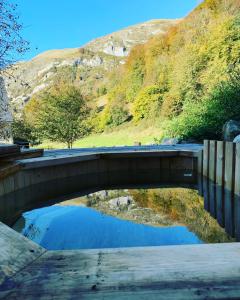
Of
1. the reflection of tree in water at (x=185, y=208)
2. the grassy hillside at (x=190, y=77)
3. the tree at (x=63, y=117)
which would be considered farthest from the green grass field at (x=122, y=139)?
the reflection of tree in water at (x=185, y=208)

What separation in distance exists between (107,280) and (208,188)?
6476 millimetres

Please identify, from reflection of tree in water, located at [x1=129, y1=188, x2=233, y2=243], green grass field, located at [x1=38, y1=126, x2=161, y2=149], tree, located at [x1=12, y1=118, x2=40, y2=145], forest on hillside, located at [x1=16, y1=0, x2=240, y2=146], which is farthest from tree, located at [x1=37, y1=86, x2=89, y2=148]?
reflection of tree in water, located at [x1=129, y1=188, x2=233, y2=243]

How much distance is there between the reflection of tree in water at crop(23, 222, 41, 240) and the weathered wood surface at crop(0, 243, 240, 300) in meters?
2.70

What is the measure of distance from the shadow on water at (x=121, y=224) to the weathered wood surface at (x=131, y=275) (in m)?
2.10

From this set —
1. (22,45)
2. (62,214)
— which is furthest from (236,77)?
(62,214)

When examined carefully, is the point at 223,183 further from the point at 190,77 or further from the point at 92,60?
the point at 92,60

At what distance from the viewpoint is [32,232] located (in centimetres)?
480

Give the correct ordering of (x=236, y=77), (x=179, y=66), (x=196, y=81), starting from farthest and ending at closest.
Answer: (x=179, y=66)
(x=196, y=81)
(x=236, y=77)

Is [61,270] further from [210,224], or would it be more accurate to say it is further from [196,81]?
[196,81]

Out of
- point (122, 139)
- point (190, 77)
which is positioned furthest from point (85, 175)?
point (122, 139)

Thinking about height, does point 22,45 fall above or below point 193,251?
above

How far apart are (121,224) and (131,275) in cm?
347

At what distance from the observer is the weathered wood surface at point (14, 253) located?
1.75 metres

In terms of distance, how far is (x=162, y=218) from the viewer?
549 cm
